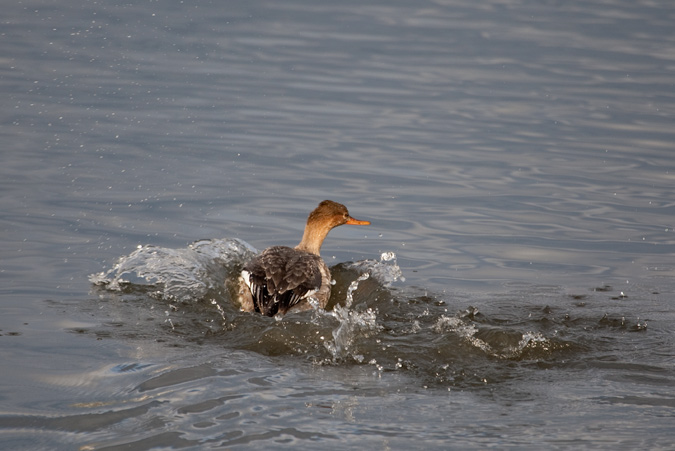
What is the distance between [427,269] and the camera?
30.1 feet

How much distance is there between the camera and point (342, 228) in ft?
35.9

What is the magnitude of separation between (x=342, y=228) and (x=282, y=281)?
309 centimetres

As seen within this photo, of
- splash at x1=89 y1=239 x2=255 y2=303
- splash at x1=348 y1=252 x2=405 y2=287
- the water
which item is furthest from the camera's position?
splash at x1=348 y1=252 x2=405 y2=287

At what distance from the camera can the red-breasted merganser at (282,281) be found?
7.72 meters

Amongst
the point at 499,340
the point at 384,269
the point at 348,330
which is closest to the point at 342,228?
the point at 384,269

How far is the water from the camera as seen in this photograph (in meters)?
5.30

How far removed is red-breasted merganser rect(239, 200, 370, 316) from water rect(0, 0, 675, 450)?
256 millimetres

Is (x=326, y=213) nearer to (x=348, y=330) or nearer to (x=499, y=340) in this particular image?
(x=348, y=330)

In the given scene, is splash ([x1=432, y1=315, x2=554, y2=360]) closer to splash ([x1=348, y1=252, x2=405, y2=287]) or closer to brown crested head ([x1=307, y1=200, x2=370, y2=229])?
splash ([x1=348, y1=252, x2=405, y2=287])

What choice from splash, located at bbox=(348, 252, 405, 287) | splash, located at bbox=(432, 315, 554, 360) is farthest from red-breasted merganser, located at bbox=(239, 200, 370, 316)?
splash, located at bbox=(432, 315, 554, 360)

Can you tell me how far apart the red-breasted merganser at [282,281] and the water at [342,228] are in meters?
0.26

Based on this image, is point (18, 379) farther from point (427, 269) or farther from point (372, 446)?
point (427, 269)

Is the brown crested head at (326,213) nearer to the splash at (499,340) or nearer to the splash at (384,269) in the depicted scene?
the splash at (384,269)

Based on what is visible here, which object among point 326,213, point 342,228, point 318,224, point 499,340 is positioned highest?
point 326,213
